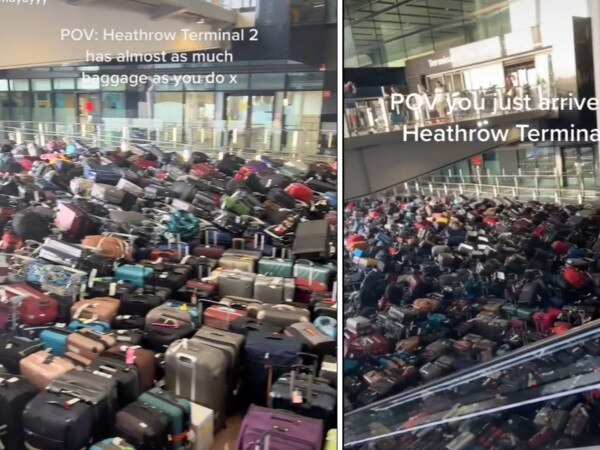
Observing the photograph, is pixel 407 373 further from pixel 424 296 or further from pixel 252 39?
pixel 252 39

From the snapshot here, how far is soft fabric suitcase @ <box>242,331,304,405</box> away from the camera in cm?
248

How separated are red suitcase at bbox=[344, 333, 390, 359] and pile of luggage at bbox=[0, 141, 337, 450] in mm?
70

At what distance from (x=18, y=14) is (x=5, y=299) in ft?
4.14

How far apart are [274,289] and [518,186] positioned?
3.67 feet

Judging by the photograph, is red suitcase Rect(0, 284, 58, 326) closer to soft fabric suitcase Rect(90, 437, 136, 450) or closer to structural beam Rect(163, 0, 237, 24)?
soft fabric suitcase Rect(90, 437, 136, 450)

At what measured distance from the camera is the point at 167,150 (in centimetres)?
259

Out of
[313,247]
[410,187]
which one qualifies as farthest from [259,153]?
[410,187]

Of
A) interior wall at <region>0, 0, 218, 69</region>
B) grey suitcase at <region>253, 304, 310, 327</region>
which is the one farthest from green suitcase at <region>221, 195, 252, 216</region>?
interior wall at <region>0, 0, 218, 69</region>

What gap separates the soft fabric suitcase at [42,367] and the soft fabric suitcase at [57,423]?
0.14m

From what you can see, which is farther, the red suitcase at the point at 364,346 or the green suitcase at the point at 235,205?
the green suitcase at the point at 235,205

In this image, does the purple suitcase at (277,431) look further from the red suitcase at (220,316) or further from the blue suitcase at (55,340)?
the blue suitcase at (55,340)

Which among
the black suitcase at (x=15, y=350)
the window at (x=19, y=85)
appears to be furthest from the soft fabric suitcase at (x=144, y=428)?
the window at (x=19, y=85)

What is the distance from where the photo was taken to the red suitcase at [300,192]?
8.03 ft

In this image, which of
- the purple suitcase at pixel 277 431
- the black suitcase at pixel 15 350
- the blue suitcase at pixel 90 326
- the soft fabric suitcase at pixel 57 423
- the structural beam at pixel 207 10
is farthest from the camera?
the blue suitcase at pixel 90 326
